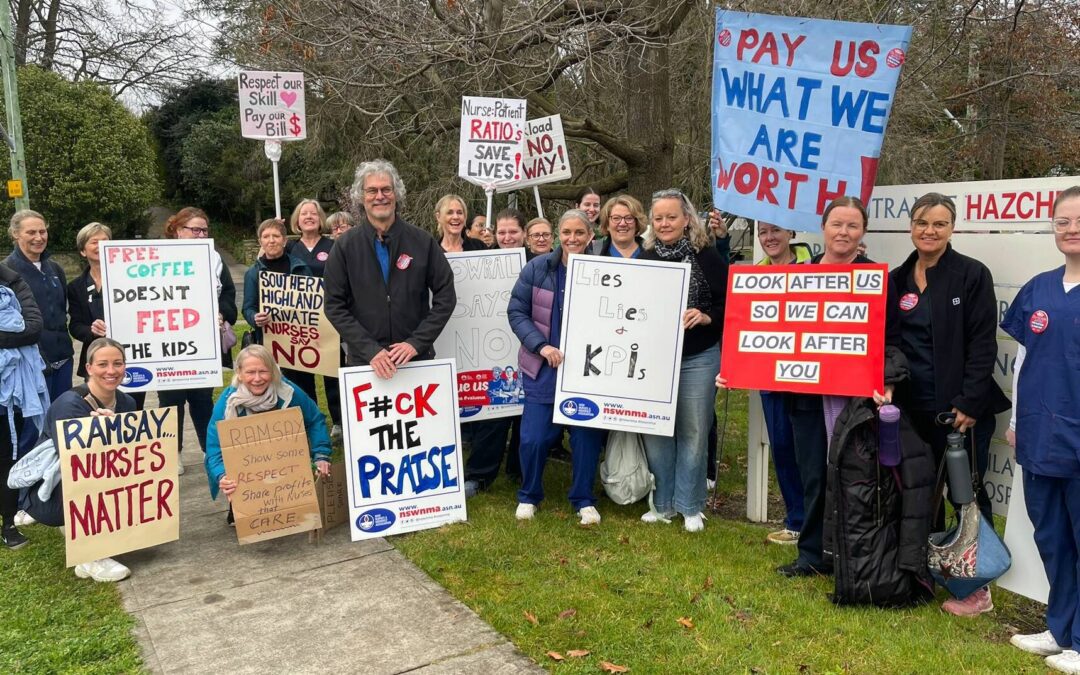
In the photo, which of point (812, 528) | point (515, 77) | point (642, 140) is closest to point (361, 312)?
point (812, 528)

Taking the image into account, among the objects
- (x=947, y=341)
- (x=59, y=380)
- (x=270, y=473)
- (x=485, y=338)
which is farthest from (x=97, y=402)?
(x=947, y=341)

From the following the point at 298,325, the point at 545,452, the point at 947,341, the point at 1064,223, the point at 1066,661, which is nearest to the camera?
the point at 1064,223

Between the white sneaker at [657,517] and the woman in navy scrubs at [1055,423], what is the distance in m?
2.16

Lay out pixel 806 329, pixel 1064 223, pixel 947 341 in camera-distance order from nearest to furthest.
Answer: pixel 1064 223
pixel 947 341
pixel 806 329

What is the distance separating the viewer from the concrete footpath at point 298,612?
150 inches

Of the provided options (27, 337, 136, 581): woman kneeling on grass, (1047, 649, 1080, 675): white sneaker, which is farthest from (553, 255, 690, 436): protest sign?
(27, 337, 136, 581): woman kneeling on grass

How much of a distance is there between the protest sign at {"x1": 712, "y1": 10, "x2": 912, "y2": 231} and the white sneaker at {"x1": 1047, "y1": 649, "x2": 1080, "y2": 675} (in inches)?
96.4

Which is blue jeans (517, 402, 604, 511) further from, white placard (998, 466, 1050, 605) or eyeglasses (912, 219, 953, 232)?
eyeglasses (912, 219, 953, 232)

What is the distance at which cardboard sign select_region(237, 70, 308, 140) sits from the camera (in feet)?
31.7

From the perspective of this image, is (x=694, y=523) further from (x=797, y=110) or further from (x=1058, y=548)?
(x=797, y=110)

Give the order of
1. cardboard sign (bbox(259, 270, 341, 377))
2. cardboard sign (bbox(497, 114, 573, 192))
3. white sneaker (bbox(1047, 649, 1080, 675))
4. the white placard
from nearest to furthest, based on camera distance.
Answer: white sneaker (bbox(1047, 649, 1080, 675))
the white placard
cardboard sign (bbox(259, 270, 341, 377))
cardboard sign (bbox(497, 114, 573, 192))

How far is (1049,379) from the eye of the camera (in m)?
3.52

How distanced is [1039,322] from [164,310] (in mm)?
5378

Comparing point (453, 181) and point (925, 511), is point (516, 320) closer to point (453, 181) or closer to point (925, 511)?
point (925, 511)
